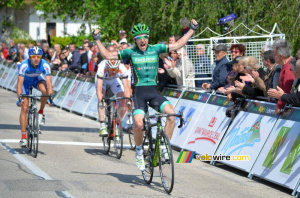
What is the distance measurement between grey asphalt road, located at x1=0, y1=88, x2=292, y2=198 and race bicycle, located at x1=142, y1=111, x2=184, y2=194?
18cm

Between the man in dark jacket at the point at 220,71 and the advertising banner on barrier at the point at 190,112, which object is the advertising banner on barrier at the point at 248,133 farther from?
the man in dark jacket at the point at 220,71

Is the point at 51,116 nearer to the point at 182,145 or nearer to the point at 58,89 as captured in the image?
the point at 58,89

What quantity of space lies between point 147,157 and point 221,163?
2.60 m

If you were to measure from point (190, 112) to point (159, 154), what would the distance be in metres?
4.27

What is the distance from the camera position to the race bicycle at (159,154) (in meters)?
8.90

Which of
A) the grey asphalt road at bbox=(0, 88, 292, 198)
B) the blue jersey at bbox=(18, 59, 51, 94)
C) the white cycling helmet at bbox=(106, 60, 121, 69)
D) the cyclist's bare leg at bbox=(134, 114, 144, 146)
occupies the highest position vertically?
the white cycling helmet at bbox=(106, 60, 121, 69)

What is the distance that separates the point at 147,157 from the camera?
9.73 m

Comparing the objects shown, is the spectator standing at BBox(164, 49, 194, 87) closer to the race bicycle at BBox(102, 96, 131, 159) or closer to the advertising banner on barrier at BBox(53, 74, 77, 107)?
the race bicycle at BBox(102, 96, 131, 159)

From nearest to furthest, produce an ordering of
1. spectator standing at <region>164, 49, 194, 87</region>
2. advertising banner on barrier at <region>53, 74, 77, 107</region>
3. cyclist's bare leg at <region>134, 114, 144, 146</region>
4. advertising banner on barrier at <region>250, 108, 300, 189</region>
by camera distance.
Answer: advertising banner on barrier at <region>250, 108, 300, 189</region> → cyclist's bare leg at <region>134, 114, 144, 146</region> → spectator standing at <region>164, 49, 194, 87</region> → advertising banner on barrier at <region>53, 74, 77, 107</region>

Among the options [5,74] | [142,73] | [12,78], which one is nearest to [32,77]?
[142,73]

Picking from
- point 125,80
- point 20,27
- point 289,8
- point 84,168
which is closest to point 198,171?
point 84,168

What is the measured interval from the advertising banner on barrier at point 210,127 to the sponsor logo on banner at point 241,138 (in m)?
0.37

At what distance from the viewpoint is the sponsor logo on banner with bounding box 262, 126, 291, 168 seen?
389 inches

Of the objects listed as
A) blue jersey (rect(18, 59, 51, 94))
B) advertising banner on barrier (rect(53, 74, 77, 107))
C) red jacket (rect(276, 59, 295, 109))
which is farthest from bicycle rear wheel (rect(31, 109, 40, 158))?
advertising banner on barrier (rect(53, 74, 77, 107))
